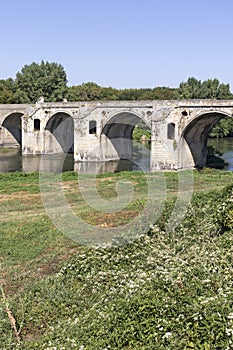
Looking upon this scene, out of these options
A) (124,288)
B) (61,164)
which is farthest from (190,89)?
(124,288)

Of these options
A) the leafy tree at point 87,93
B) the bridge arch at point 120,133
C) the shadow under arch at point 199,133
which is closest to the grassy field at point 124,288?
the shadow under arch at point 199,133

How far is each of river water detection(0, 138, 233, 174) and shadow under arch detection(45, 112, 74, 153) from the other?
2.48m

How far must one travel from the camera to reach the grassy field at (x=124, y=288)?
→ 7.29 metres

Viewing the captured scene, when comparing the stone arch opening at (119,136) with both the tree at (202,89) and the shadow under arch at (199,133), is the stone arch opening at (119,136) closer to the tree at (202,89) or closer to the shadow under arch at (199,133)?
the shadow under arch at (199,133)

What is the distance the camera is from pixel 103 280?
10445 millimetres

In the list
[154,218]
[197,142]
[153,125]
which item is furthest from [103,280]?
[197,142]

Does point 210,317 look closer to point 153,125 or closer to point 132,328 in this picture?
point 132,328

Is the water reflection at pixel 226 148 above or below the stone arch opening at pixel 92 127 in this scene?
below

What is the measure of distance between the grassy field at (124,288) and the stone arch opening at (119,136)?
26.1 meters

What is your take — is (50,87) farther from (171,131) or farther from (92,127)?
(171,131)

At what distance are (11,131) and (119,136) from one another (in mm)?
17220

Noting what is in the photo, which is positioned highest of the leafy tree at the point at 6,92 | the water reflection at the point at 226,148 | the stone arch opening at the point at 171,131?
the leafy tree at the point at 6,92

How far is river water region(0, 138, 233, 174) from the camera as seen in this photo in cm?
3947

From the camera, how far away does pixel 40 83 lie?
62656 millimetres
